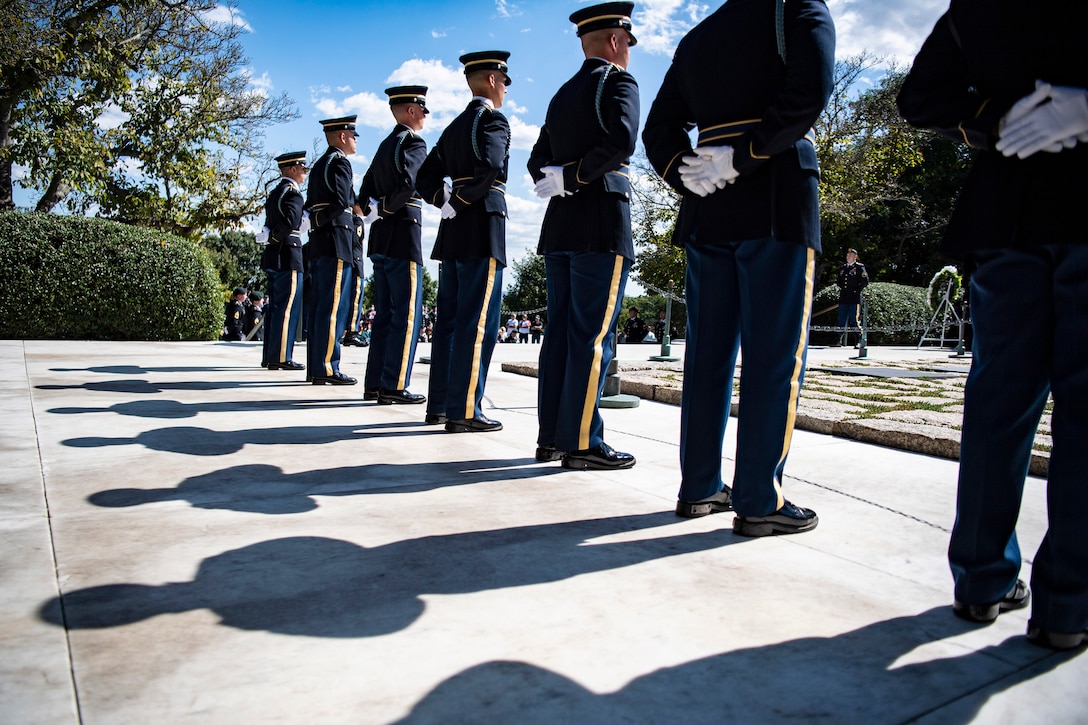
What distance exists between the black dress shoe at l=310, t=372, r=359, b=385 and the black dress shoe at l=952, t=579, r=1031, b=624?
5.93m

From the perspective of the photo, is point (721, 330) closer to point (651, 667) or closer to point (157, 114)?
point (651, 667)

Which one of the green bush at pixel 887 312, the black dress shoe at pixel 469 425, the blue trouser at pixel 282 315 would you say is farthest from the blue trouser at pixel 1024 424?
the green bush at pixel 887 312

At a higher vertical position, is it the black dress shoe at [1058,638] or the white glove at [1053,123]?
the white glove at [1053,123]

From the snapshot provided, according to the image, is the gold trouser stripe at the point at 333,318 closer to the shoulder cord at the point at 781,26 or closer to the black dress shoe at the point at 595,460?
the black dress shoe at the point at 595,460

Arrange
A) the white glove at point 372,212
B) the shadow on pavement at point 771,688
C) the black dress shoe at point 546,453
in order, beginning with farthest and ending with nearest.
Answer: the white glove at point 372,212
the black dress shoe at point 546,453
the shadow on pavement at point 771,688

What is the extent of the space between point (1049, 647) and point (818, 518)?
109 centimetres

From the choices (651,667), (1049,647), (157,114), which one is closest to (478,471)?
(651,667)

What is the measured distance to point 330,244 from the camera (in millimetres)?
7105

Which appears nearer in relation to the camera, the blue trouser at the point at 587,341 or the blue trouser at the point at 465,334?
the blue trouser at the point at 587,341

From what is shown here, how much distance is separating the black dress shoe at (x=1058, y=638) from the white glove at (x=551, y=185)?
2.68m

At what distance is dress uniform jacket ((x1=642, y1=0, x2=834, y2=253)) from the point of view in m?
2.59

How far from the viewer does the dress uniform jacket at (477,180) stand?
15.7 ft

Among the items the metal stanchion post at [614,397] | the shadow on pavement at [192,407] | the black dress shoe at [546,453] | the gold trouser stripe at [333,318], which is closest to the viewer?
the black dress shoe at [546,453]

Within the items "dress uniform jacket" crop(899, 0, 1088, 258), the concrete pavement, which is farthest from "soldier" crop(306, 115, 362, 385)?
"dress uniform jacket" crop(899, 0, 1088, 258)
